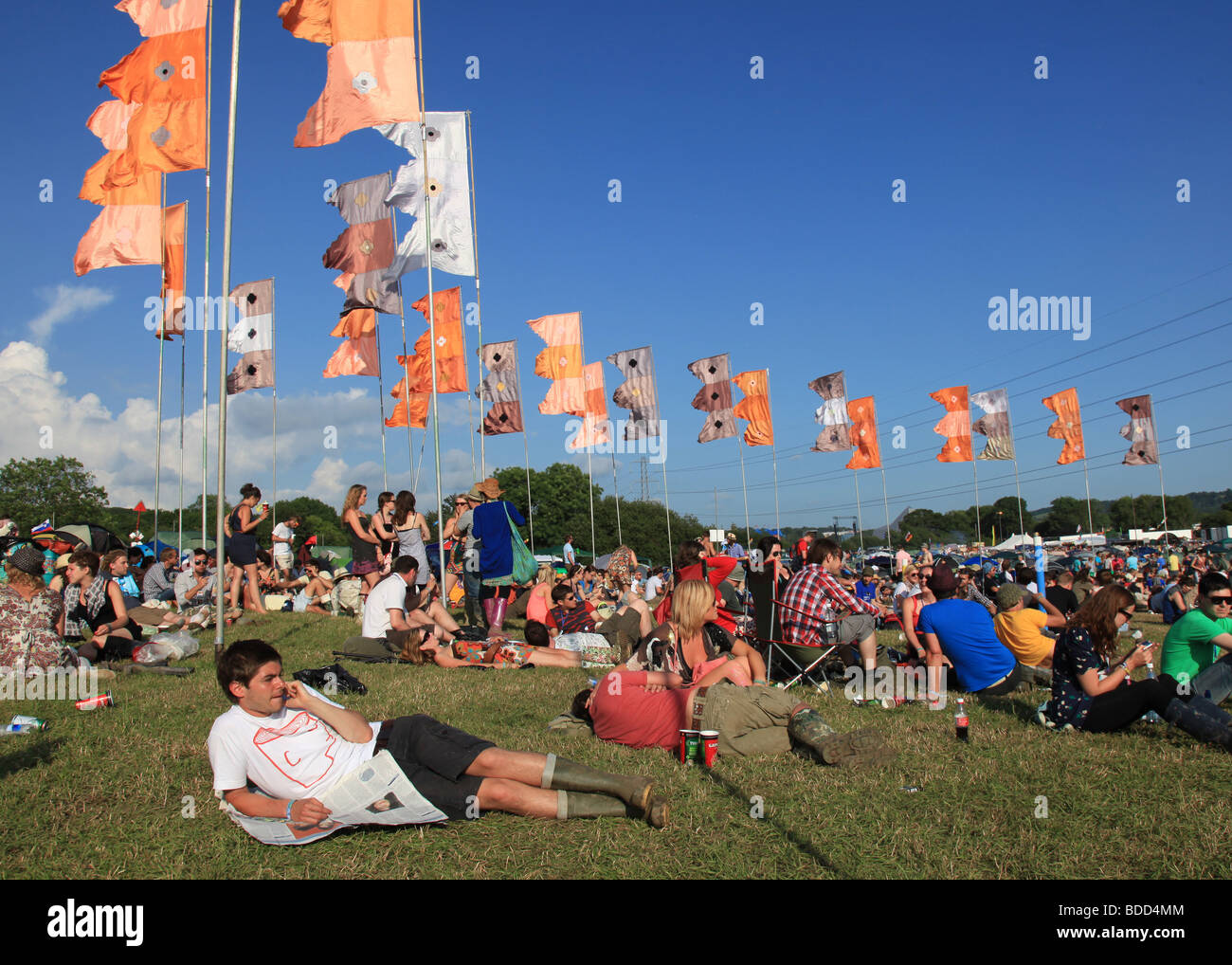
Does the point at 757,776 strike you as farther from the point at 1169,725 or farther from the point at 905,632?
the point at 905,632

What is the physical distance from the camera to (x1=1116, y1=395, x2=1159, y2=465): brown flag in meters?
31.3

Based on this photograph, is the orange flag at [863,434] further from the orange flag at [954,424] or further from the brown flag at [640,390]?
the brown flag at [640,390]

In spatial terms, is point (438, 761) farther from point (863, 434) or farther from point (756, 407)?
point (863, 434)

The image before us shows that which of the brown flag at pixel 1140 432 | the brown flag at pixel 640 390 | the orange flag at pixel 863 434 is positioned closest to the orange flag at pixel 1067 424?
the brown flag at pixel 1140 432

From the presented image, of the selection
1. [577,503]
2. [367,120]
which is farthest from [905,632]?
[577,503]

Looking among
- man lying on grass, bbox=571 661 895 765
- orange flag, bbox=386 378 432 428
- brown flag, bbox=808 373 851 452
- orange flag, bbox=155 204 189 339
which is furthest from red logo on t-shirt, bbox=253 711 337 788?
brown flag, bbox=808 373 851 452

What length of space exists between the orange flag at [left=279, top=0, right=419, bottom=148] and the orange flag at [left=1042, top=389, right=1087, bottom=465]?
28.6 metres

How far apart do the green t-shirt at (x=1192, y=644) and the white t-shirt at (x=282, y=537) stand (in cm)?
1629

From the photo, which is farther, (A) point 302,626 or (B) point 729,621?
(A) point 302,626

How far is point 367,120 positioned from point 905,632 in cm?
950

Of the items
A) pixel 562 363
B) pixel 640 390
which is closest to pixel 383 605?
pixel 562 363

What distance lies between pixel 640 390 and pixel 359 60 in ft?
50.0

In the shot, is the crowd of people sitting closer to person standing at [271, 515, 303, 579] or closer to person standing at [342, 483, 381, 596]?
person standing at [342, 483, 381, 596]
